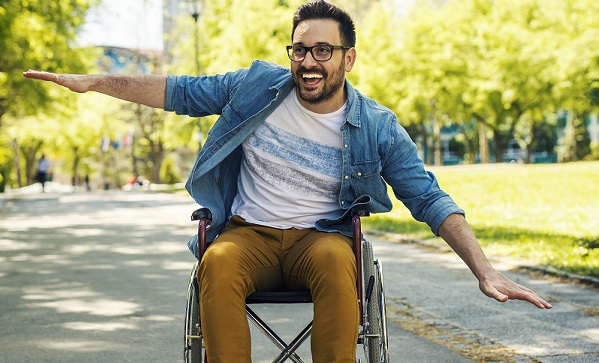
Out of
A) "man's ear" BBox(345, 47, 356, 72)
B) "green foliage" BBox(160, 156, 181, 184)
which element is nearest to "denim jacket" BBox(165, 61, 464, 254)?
"man's ear" BBox(345, 47, 356, 72)

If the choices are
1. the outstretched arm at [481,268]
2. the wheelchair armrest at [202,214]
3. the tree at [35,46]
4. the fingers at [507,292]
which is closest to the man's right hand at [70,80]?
the wheelchair armrest at [202,214]

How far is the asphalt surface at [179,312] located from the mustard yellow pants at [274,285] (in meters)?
1.88

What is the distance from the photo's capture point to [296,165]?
4055 mm

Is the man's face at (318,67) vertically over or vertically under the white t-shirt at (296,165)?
over

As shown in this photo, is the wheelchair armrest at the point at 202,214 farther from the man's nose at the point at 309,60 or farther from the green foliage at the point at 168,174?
the green foliage at the point at 168,174

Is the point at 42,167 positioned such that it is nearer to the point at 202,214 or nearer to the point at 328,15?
the point at 202,214

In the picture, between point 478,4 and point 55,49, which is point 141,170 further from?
point 55,49

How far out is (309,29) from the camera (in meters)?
3.98

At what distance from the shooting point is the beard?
396cm

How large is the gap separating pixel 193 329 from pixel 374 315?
71cm

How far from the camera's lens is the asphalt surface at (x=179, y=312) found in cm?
587

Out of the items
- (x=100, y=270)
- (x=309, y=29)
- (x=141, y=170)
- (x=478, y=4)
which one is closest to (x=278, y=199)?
(x=309, y=29)

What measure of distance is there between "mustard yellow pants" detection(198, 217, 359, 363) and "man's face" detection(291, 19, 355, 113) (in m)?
0.56

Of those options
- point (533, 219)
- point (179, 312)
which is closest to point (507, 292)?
point (179, 312)
